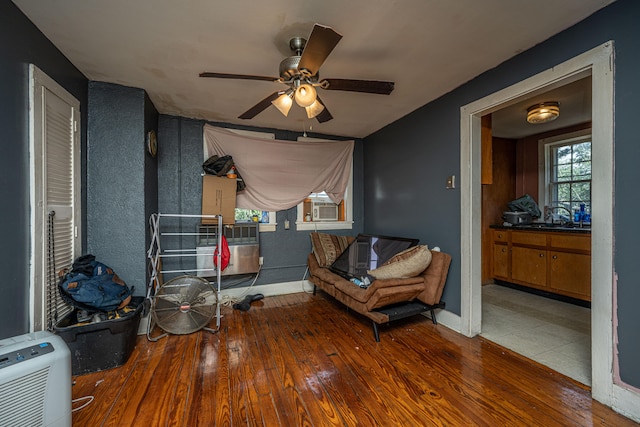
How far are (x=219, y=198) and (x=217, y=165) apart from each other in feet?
1.31

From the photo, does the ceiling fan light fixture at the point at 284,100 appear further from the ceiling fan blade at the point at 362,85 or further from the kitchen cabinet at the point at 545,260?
the kitchen cabinet at the point at 545,260

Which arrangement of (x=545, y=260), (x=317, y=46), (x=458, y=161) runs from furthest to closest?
1. (x=545, y=260)
2. (x=458, y=161)
3. (x=317, y=46)

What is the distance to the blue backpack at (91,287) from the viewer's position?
6.35 ft

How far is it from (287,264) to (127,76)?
2749mm

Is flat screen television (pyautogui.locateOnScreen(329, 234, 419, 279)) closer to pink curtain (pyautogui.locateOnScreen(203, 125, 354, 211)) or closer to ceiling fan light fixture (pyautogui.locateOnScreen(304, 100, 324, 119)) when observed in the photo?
pink curtain (pyautogui.locateOnScreen(203, 125, 354, 211))

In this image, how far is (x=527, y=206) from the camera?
412 centimetres

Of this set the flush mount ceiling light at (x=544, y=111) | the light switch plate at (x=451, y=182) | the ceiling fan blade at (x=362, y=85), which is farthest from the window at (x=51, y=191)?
the flush mount ceiling light at (x=544, y=111)

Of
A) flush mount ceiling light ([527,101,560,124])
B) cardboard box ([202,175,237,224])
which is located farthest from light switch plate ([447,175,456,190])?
cardboard box ([202,175,237,224])

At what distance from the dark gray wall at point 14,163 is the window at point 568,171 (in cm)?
579

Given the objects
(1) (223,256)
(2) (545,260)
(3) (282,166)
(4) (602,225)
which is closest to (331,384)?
(1) (223,256)

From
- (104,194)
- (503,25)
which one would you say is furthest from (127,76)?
(503,25)

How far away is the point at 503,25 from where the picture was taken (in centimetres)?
177

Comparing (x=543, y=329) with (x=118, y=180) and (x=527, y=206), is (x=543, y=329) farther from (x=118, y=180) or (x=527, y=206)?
(x=118, y=180)

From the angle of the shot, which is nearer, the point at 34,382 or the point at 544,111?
the point at 34,382
